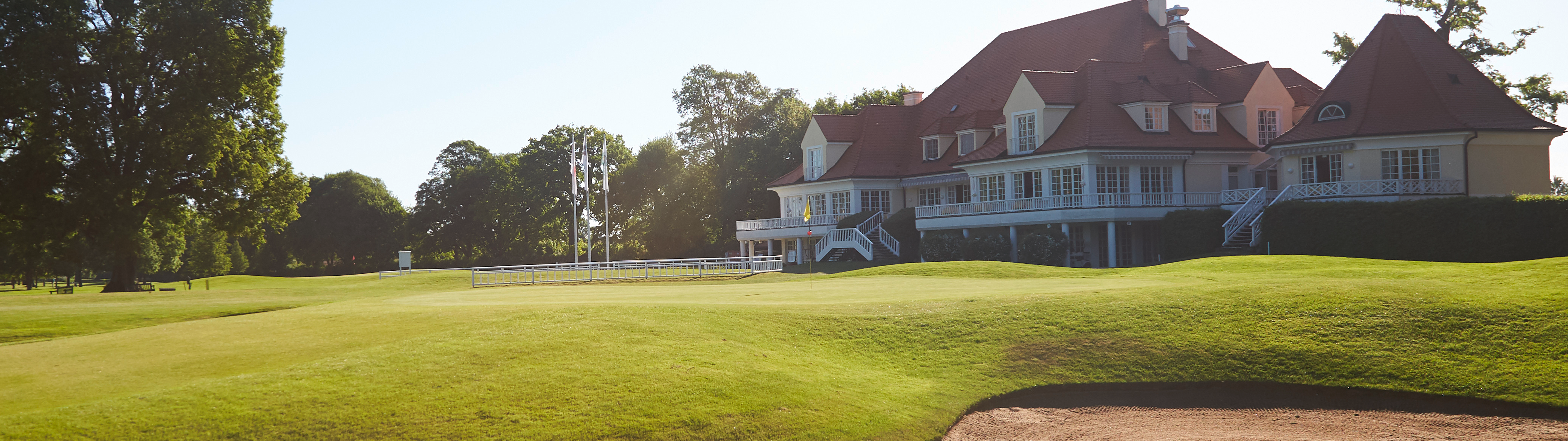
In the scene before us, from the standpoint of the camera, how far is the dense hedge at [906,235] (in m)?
48.4

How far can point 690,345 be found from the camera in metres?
13.0

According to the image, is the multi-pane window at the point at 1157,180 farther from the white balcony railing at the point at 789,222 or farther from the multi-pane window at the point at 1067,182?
the white balcony railing at the point at 789,222

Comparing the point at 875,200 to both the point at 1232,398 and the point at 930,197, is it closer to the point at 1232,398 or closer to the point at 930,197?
the point at 930,197

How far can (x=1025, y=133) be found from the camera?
4534 centimetres

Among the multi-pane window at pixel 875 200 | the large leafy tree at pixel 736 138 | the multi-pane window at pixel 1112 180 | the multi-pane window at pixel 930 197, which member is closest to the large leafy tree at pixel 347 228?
the large leafy tree at pixel 736 138

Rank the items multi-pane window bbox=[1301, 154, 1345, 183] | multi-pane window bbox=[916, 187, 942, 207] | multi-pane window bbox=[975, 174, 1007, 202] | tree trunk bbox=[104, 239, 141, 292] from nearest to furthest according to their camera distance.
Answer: tree trunk bbox=[104, 239, 141, 292] → multi-pane window bbox=[1301, 154, 1345, 183] → multi-pane window bbox=[975, 174, 1007, 202] → multi-pane window bbox=[916, 187, 942, 207]

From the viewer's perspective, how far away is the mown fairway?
10016 mm

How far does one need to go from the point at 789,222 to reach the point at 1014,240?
49.7ft

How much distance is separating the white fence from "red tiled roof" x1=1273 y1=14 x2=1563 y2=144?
21.7m

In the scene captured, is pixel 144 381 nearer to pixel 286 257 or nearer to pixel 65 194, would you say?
pixel 65 194

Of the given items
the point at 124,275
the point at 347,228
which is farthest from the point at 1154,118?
the point at 347,228

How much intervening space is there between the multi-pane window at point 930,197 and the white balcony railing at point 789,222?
412cm

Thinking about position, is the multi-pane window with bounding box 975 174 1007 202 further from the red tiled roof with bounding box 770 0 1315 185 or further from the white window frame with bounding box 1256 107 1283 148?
the white window frame with bounding box 1256 107 1283 148

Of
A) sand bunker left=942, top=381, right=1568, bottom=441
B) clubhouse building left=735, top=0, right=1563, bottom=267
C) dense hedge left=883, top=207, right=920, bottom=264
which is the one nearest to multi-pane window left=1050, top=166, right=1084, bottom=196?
clubhouse building left=735, top=0, right=1563, bottom=267
